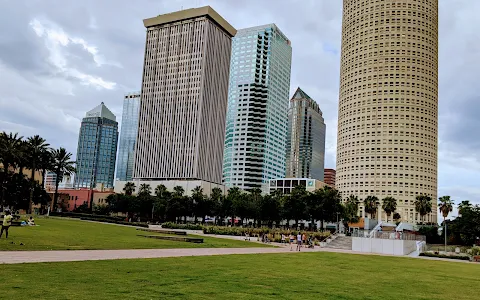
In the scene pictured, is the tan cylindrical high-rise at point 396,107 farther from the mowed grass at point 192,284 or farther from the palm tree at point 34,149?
the mowed grass at point 192,284

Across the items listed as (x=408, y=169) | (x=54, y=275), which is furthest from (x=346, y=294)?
(x=408, y=169)

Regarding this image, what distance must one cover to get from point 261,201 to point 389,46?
113902 mm

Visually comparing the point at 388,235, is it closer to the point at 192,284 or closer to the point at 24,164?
the point at 192,284

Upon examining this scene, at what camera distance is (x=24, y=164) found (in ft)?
294

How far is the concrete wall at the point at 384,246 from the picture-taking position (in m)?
55.5

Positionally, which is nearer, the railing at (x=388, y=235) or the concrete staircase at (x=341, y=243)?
the railing at (x=388, y=235)

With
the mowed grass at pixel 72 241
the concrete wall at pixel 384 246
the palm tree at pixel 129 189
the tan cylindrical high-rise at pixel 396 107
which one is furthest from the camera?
the tan cylindrical high-rise at pixel 396 107

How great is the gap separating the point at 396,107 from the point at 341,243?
444 feet

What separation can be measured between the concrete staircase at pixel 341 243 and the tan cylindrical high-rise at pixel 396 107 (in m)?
123

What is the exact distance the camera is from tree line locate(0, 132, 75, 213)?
80.5 m

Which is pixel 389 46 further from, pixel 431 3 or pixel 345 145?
Answer: pixel 345 145

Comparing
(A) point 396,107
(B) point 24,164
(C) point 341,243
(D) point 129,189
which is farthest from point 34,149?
(A) point 396,107

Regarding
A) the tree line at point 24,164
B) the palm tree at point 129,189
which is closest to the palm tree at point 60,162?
the tree line at point 24,164

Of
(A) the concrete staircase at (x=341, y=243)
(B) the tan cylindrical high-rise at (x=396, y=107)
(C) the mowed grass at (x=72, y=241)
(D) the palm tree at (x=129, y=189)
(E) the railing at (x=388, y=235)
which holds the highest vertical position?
(B) the tan cylindrical high-rise at (x=396, y=107)
